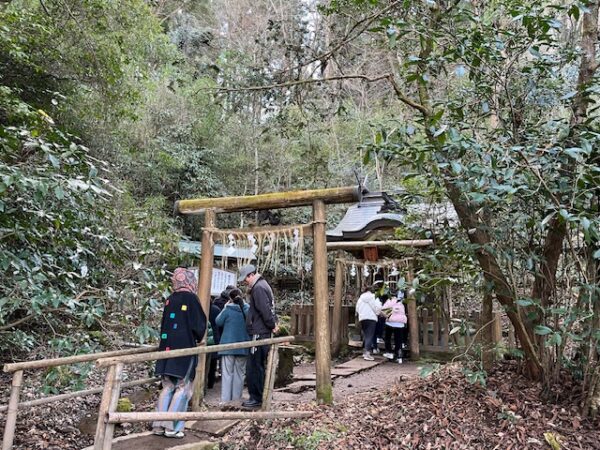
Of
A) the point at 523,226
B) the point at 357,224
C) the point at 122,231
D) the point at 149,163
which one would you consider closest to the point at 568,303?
the point at 523,226

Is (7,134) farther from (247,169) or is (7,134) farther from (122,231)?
(247,169)

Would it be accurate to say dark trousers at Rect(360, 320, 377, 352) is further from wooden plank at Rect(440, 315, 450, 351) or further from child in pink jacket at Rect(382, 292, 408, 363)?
wooden plank at Rect(440, 315, 450, 351)

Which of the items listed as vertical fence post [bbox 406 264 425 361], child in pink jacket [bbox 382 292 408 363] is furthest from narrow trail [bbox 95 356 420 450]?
vertical fence post [bbox 406 264 425 361]

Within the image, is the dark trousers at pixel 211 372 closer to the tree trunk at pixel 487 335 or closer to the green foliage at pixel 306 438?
the green foliage at pixel 306 438

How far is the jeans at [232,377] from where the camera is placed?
582 centimetres

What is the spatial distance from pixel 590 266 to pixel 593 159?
90cm

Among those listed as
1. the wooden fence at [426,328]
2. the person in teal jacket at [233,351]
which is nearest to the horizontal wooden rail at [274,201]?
the person in teal jacket at [233,351]

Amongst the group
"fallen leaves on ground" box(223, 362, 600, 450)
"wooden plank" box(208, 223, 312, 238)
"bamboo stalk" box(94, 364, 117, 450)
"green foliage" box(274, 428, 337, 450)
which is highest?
"wooden plank" box(208, 223, 312, 238)

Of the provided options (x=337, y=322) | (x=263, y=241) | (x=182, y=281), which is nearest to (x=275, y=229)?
(x=263, y=241)

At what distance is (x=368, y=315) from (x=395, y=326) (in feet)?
1.84

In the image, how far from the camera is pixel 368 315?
9508 millimetres

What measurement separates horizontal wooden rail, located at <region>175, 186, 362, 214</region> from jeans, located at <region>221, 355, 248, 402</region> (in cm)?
185

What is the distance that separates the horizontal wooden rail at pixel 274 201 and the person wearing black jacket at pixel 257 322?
2.56 ft

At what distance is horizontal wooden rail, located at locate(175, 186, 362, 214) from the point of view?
542cm
